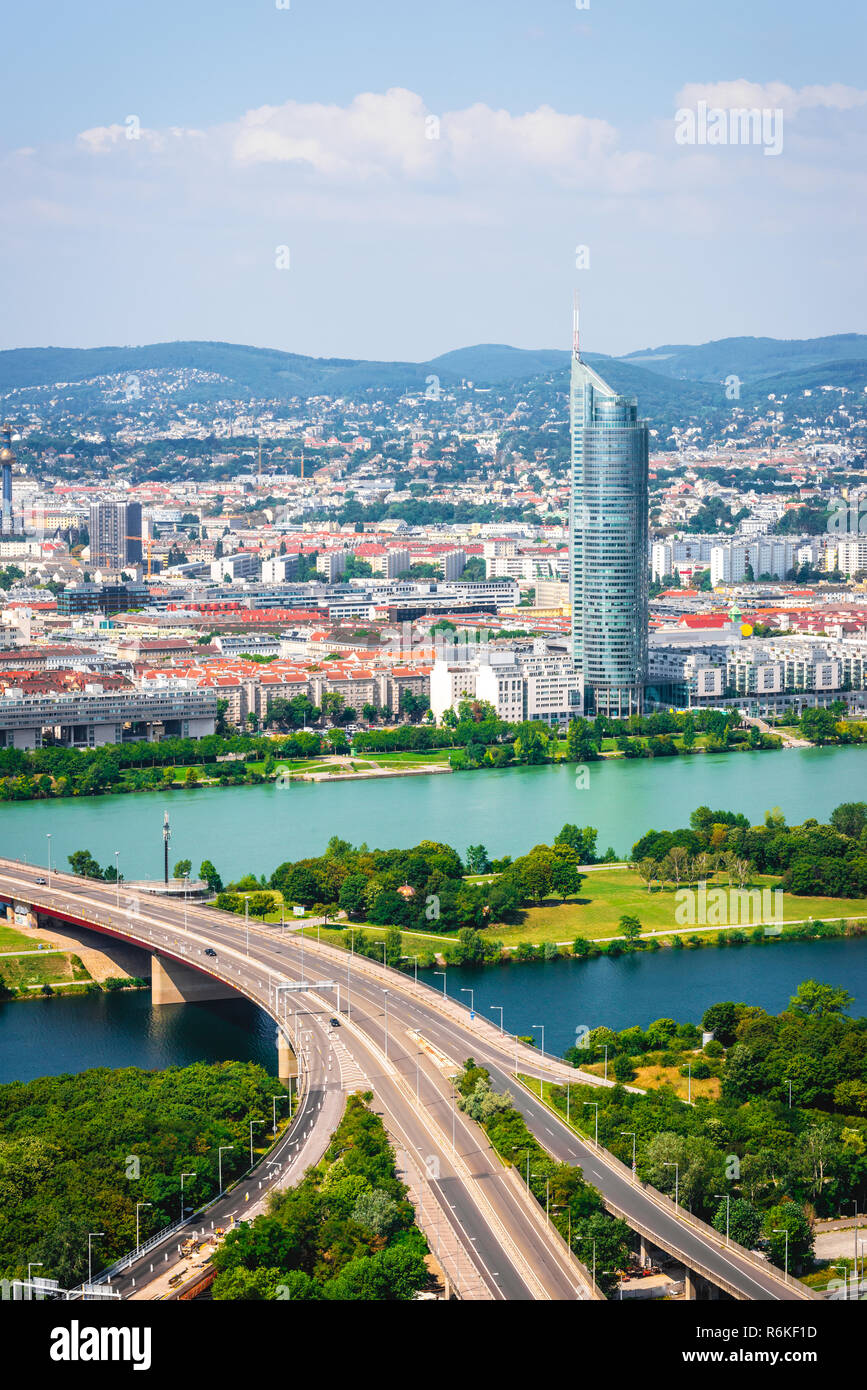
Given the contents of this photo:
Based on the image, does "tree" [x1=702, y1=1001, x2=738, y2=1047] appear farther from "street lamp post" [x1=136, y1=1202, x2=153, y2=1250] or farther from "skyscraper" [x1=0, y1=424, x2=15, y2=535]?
"skyscraper" [x1=0, y1=424, x2=15, y2=535]

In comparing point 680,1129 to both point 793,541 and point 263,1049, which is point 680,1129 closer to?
point 263,1049

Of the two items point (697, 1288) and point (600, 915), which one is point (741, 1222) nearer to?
point (697, 1288)

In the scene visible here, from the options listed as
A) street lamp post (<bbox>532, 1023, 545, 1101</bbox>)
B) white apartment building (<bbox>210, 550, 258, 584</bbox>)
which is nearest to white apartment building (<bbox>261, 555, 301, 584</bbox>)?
white apartment building (<bbox>210, 550, 258, 584</bbox>)

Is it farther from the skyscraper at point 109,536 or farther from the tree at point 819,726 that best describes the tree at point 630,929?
the skyscraper at point 109,536

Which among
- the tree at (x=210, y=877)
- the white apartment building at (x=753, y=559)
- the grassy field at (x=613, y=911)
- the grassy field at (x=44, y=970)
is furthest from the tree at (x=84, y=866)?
the white apartment building at (x=753, y=559)
